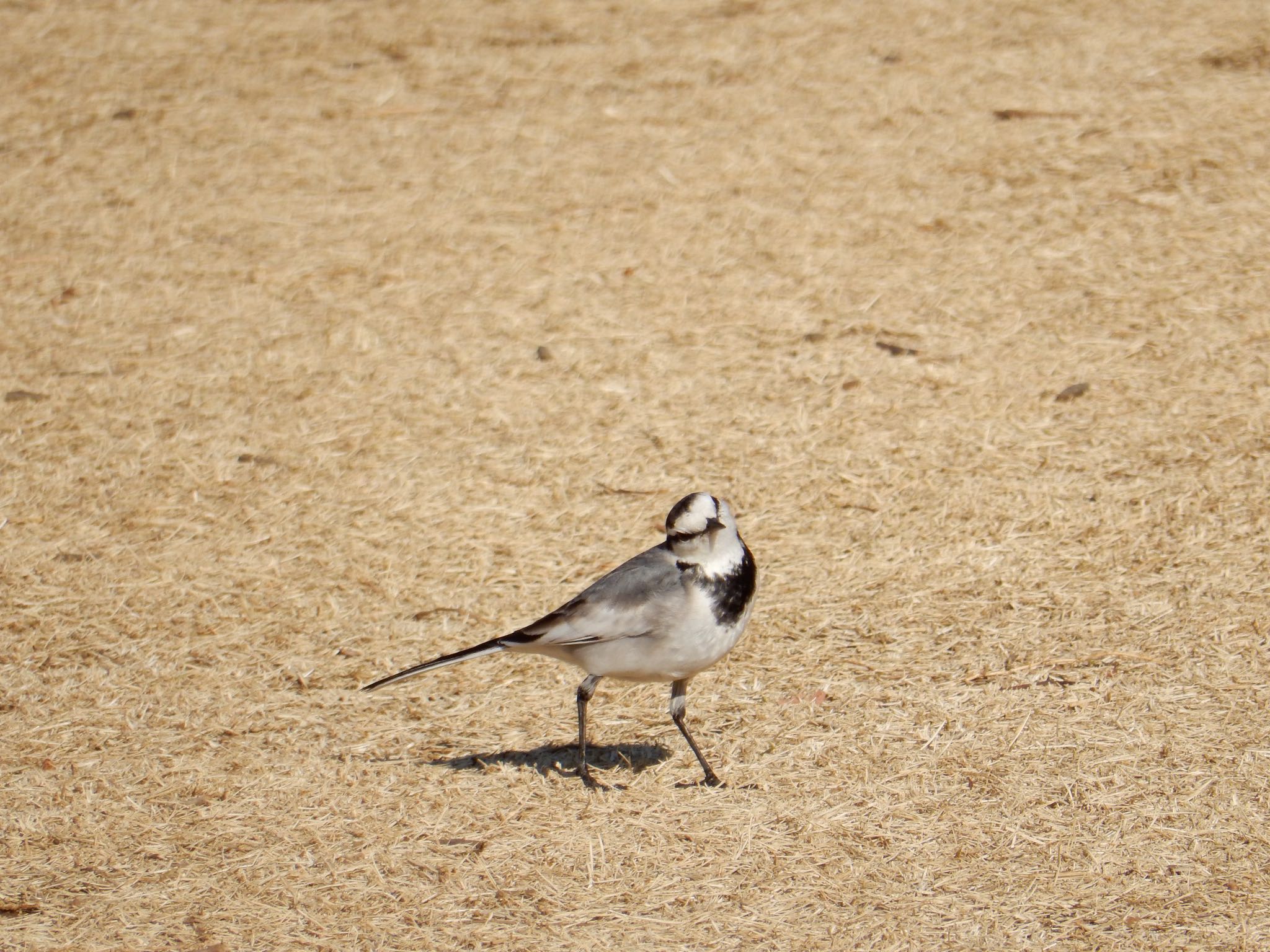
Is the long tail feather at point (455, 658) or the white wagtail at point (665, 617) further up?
the white wagtail at point (665, 617)

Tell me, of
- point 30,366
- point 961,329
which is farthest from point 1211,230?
point 30,366

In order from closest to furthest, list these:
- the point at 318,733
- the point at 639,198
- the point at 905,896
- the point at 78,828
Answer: the point at 905,896 → the point at 78,828 → the point at 318,733 → the point at 639,198

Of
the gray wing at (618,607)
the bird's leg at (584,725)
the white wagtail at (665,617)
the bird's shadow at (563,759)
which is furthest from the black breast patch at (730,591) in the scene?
the bird's shadow at (563,759)

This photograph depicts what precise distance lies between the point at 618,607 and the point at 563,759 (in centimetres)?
68

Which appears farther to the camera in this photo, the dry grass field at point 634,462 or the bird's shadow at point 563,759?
the bird's shadow at point 563,759

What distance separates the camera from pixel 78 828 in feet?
15.1

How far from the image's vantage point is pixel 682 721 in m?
4.80

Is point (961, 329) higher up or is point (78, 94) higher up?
point (78, 94)

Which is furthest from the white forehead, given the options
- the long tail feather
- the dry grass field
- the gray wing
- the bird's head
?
the dry grass field

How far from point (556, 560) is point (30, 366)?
3.45 meters

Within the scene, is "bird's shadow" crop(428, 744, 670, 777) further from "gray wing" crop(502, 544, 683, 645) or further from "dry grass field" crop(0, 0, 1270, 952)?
"gray wing" crop(502, 544, 683, 645)

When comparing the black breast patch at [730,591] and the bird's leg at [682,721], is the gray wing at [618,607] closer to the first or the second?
the black breast patch at [730,591]

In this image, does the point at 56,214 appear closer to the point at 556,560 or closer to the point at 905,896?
the point at 556,560

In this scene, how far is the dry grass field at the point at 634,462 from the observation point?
434 cm
